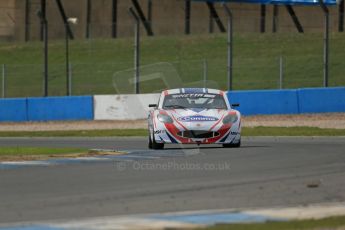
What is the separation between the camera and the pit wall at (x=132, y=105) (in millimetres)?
37375

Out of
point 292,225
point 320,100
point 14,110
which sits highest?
point 320,100

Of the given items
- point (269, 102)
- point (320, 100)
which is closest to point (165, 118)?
point (269, 102)

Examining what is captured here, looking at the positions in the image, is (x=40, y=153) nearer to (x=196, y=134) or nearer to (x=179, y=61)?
(x=196, y=134)

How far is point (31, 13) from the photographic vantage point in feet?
176

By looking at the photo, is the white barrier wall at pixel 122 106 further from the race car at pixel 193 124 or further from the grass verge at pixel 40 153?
the race car at pixel 193 124

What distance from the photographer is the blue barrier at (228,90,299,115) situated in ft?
122

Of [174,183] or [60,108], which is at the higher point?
[60,108]

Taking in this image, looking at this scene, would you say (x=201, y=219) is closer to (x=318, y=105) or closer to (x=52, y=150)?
(x=52, y=150)

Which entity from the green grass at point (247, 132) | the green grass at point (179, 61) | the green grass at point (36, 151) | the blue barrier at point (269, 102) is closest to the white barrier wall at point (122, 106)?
the green grass at point (179, 61)

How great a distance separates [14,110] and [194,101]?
1707cm

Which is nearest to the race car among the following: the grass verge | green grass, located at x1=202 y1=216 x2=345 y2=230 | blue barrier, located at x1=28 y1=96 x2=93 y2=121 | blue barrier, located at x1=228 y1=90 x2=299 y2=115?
the grass verge

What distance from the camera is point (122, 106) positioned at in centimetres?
3797

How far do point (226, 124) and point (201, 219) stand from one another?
1174 centimetres

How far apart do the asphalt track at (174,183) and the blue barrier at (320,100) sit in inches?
599
